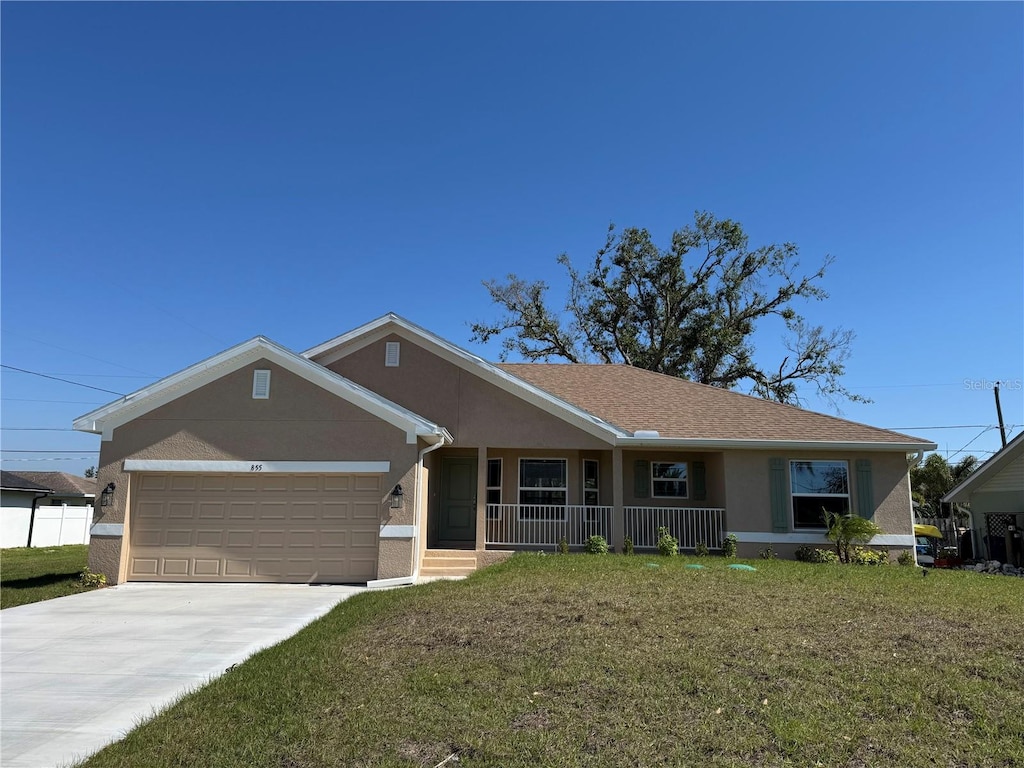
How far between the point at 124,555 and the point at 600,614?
9.08 metres

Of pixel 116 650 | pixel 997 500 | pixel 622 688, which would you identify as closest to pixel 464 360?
pixel 116 650

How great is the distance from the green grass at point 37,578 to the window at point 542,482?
8781mm

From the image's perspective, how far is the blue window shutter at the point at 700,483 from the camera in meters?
16.0

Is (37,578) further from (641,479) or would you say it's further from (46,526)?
(46,526)

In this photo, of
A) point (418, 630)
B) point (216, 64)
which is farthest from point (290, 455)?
point (216, 64)

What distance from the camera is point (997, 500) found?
1903 cm

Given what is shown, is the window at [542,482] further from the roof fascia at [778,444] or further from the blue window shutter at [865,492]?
the blue window shutter at [865,492]

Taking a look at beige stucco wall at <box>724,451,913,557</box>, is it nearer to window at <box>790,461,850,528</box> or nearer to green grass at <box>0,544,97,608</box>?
window at <box>790,461,850,528</box>

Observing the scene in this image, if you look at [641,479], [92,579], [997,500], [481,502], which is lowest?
[92,579]

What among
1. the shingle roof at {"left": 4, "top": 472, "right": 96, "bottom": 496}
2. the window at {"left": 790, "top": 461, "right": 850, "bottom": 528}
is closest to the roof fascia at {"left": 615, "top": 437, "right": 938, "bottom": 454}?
the window at {"left": 790, "top": 461, "right": 850, "bottom": 528}

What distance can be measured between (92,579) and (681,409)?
12.7 meters

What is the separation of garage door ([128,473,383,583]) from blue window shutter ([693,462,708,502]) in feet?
25.4

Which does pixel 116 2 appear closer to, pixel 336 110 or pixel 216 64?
pixel 216 64

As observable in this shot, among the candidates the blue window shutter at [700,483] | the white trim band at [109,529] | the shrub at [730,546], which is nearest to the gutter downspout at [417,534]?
the white trim band at [109,529]
